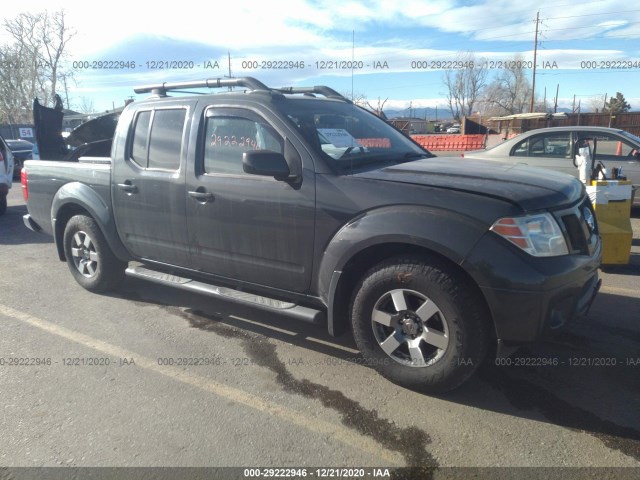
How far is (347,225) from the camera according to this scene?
3.14m

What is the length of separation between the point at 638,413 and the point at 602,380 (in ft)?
1.26

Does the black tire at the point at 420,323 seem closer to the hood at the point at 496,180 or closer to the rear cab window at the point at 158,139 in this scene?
the hood at the point at 496,180

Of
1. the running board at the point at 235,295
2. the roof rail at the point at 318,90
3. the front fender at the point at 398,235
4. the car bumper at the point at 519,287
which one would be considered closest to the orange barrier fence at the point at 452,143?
the roof rail at the point at 318,90

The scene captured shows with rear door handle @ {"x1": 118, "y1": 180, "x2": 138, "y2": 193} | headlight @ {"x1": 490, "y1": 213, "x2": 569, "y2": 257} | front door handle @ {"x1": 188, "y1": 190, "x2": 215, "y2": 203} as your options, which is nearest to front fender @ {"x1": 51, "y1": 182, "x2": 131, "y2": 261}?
rear door handle @ {"x1": 118, "y1": 180, "x2": 138, "y2": 193}

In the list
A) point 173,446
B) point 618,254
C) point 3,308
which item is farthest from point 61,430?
point 618,254

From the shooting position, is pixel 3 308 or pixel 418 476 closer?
pixel 418 476

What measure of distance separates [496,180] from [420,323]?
1004 millimetres

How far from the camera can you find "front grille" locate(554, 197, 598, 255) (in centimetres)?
292

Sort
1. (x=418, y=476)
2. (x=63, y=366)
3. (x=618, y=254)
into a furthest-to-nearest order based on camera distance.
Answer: (x=618, y=254) < (x=63, y=366) < (x=418, y=476)

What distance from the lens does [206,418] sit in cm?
290

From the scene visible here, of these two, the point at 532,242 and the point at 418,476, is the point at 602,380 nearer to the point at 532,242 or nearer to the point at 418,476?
the point at 532,242

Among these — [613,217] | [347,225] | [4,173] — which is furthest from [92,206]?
[4,173]

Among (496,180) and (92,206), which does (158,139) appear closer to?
(92,206)

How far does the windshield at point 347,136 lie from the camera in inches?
136
